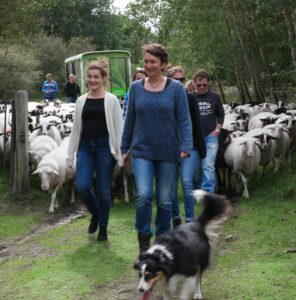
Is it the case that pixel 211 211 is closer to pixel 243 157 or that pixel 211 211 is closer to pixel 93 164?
pixel 93 164

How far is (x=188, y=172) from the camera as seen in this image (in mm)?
6504

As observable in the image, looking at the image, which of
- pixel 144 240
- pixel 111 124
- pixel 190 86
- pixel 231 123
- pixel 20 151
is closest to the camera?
pixel 144 240

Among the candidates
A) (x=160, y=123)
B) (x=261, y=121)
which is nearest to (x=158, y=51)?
(x=160, y=123)

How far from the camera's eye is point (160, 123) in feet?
17.8

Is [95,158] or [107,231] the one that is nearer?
[95,158]

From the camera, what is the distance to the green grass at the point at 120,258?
17.3ft

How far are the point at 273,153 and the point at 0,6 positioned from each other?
9991 mm

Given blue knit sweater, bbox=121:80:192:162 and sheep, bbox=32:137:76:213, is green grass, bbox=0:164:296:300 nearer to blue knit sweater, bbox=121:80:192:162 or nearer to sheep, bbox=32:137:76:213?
sheep, bbox=32:137:76:213

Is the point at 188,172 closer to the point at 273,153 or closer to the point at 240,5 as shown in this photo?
the point at 273,153

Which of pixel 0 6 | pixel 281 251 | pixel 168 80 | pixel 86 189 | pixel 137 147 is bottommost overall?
pixel 281 251

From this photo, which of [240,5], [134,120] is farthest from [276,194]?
[240,5]

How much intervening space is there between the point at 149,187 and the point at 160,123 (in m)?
0.63

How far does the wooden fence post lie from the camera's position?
418 inches

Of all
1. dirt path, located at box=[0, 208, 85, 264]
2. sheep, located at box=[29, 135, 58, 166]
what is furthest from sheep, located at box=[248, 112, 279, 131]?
dirt path, located at box=[0, 208, 85, 264]
